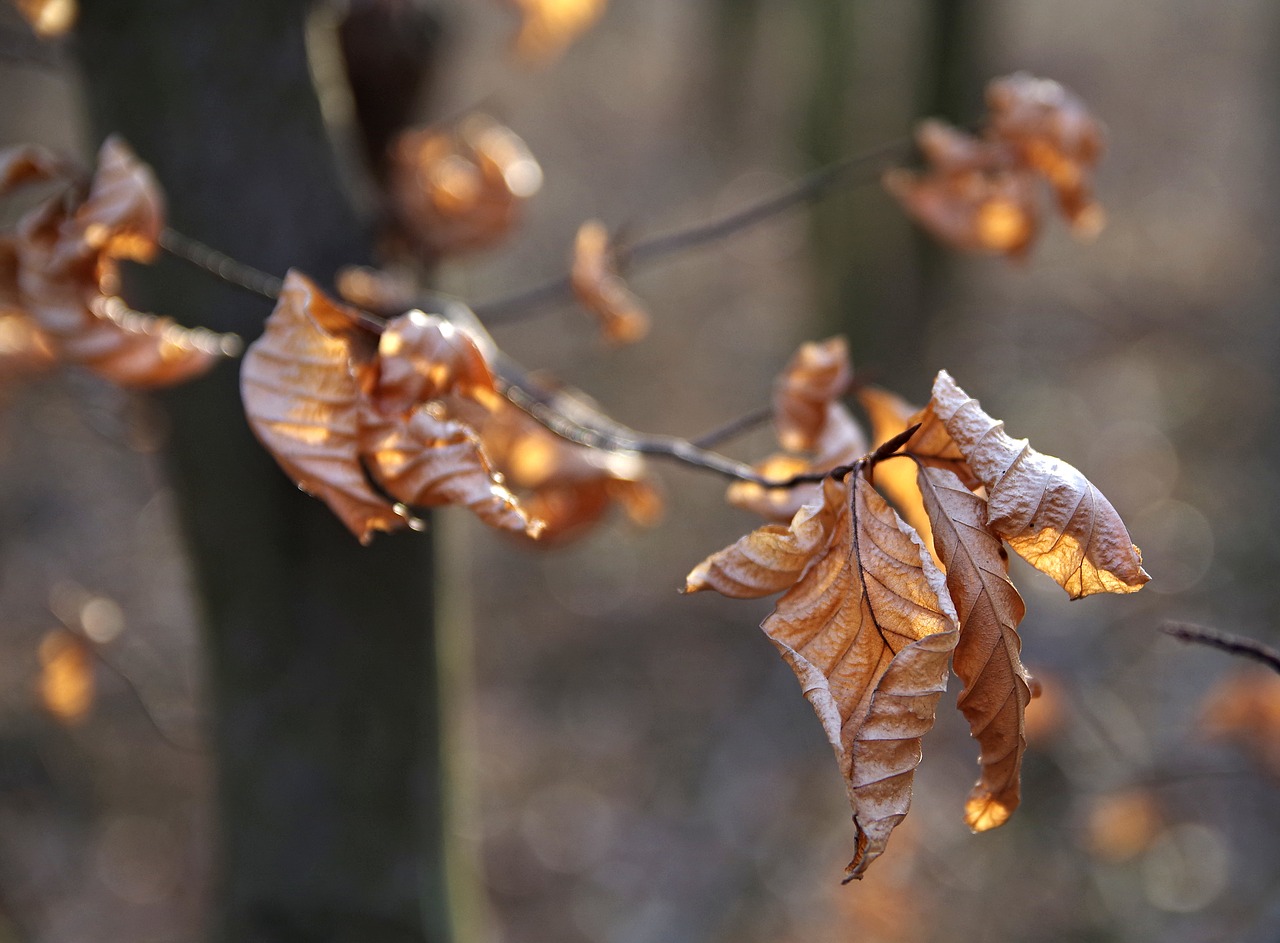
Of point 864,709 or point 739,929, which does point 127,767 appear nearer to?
point 739,929

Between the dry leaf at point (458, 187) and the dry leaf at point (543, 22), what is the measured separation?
0.17 meters

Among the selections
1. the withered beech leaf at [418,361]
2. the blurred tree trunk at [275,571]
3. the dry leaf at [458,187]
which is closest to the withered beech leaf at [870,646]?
the withered beech leaf at [418,361]

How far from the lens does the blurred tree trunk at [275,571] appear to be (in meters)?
1.22

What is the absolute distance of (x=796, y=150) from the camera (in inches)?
188

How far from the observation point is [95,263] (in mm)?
954

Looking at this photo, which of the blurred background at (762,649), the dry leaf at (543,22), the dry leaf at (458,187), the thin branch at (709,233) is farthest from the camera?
the blurred background at (762,649)

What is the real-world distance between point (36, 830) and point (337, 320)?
3.65 meters

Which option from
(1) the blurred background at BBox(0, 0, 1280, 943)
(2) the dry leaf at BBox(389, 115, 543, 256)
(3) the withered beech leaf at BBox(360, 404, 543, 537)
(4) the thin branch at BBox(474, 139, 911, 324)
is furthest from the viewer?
(1) the blurred background at BBox(0, 0, 1280, 943)

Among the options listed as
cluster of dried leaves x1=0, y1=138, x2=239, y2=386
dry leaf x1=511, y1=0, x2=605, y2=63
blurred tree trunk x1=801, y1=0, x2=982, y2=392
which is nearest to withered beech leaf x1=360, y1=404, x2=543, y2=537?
cluster of dried leaves x1=0, y1=138, x2=239, y2=386

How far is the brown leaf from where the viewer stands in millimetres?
1295

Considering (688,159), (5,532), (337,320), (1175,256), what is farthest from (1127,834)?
(688,159)

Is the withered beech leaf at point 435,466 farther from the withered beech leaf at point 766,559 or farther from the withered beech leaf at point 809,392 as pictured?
the withered beech leaf at point 809,392

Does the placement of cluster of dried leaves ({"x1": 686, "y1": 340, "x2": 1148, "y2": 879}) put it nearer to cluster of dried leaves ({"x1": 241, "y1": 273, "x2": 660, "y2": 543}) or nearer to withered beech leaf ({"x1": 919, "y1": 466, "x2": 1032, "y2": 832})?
withered beech leaf ({"x1": 919, "y1": 466, "x2": 1032, "y2": 832})

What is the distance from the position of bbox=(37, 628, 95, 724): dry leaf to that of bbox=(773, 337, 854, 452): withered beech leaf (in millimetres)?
1485
